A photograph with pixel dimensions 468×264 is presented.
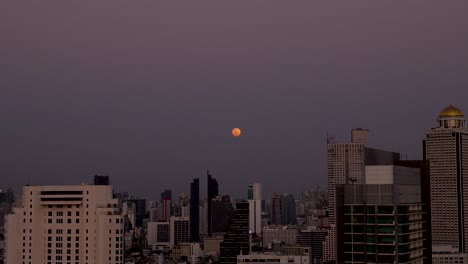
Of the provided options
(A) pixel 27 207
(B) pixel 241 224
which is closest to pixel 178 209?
(B) pixel 241 224

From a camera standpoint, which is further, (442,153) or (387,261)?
(442,153)

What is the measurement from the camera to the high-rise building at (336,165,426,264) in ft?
98.7

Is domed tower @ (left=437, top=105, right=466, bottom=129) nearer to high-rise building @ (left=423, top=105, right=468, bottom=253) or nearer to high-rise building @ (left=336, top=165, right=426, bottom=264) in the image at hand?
high-rise building @ (left=423, top=105, right=468, bottom=253)

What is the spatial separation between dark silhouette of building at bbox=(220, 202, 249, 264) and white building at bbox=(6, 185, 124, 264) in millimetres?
74734

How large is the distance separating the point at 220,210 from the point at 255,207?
13748 millimetres

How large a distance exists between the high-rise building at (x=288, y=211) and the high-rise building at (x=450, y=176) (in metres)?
58.7

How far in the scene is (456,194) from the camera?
102m

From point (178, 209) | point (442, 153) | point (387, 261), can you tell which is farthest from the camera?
point (178, 209)

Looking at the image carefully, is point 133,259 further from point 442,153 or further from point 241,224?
point 442,153

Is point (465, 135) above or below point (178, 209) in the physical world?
above

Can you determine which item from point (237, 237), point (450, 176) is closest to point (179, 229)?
point (237, 237)

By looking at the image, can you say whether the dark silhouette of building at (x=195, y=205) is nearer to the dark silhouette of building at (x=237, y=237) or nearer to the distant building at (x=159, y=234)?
the distant building at (x=159, y=234)

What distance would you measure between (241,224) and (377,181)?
3860 inches

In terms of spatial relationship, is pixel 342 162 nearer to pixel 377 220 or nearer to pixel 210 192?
pixel 210 192
